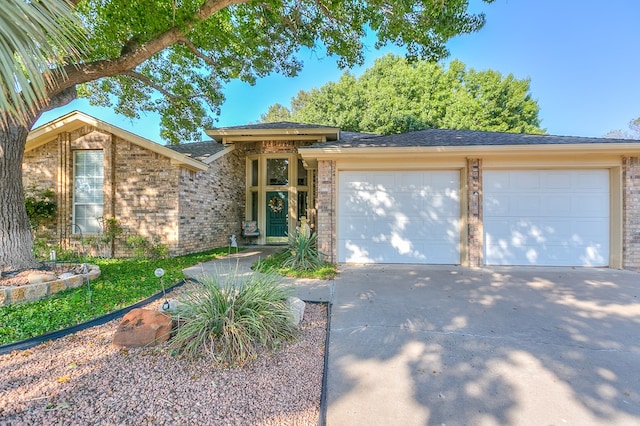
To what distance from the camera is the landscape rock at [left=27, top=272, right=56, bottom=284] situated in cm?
399

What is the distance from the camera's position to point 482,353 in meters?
2.70

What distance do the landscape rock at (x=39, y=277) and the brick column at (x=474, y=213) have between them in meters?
8.13

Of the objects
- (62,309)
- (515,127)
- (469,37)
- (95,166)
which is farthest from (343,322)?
(515,127)

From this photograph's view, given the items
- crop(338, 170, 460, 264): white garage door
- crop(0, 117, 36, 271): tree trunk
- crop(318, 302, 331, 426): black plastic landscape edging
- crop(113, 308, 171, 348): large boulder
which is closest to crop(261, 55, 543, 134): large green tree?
crop(338, 170, 460, 264): white garage door

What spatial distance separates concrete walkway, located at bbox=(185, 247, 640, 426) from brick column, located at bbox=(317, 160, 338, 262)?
184 centimetres

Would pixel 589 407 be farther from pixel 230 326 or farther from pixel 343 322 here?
pixel 230 326

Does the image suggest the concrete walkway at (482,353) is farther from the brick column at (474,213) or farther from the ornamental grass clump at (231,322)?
the brick column at (474,213)

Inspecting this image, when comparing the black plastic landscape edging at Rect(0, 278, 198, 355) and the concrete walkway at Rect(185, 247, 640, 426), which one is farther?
the black plastic landscape edging at Rect(0, 278, 198, 355)

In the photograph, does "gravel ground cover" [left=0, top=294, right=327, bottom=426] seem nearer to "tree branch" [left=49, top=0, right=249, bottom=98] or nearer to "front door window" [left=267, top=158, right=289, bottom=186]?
"tree branch" [left=49, top=0, right=249, bottom=98]

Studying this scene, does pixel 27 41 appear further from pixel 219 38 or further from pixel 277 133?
pixel 277 133

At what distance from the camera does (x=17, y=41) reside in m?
1.54

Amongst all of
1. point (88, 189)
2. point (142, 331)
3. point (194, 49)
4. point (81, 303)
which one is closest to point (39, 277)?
point (81, 303)

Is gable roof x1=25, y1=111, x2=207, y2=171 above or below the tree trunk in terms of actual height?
above

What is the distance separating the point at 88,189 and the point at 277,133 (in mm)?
5958
